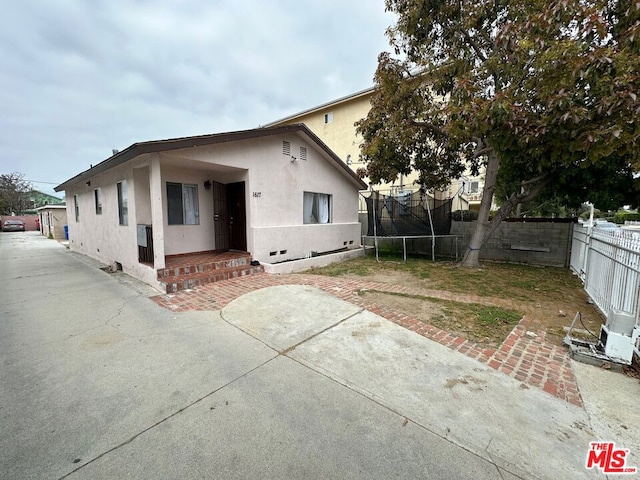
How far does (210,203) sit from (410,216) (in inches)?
276

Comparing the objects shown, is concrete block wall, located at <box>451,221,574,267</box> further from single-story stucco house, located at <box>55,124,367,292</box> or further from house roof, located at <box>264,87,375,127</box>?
house roof, located at <box>264,87,375,127</box>

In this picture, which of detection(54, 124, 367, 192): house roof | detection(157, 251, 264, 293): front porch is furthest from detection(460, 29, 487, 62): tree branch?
detection(157, 251, 264, 293): front porch

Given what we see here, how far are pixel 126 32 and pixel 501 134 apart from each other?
34.7 feet

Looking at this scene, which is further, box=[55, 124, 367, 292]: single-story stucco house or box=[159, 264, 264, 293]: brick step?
box=[55, 124, 367, 292]: single-story stucco house

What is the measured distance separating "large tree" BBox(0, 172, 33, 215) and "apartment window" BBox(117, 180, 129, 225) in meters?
41.6

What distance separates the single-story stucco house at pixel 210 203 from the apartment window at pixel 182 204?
27mm

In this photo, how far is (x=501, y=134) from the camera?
5.37m

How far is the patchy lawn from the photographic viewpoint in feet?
13.4

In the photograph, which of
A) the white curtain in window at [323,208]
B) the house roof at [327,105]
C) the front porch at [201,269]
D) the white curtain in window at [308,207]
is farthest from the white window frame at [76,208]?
the house roof at [327,105]

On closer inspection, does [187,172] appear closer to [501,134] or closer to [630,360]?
[501,134]

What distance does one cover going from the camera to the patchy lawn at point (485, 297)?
408 centimetres

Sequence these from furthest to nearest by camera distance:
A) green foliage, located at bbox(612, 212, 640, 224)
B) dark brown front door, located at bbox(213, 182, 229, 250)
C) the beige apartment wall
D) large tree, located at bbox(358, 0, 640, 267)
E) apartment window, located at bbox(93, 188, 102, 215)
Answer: green foliage, located at bbox(612, 212, 640, 224), the beige apartment wall, apartment window, located at bbox(93, 188, 102, 215), dark brown front door, located at bbox(213, 182, 229, 250), large tree, located at bbox(358, 0, 640, 267)

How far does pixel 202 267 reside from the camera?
20.9 feet

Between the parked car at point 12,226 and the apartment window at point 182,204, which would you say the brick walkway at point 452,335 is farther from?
the parked car at point 12,226
